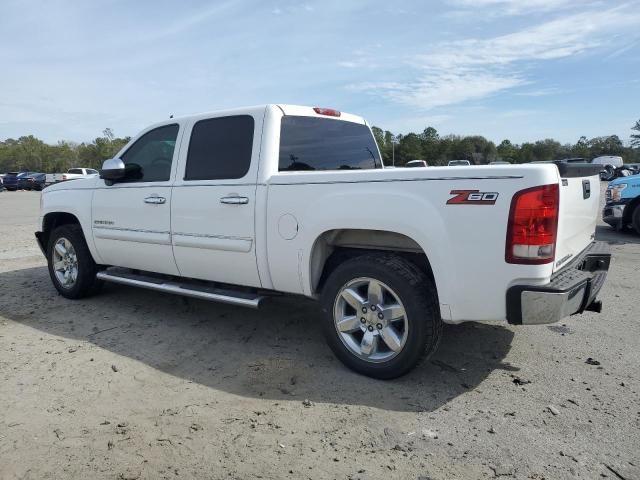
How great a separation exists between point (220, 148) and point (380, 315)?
205 centimetres

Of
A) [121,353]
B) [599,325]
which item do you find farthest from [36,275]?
[599,325]

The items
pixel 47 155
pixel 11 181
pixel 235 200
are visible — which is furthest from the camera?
pixel 47 155

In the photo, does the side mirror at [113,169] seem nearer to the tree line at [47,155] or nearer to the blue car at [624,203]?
the blue car at [624,203]

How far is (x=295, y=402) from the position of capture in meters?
3.28

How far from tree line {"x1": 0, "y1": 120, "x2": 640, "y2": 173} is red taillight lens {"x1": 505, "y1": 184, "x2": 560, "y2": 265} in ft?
166

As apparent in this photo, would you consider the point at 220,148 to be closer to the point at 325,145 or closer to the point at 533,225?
the point at 325,145

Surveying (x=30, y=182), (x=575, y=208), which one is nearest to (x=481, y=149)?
(x=30, y=182)

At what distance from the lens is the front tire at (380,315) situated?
331 centimetres

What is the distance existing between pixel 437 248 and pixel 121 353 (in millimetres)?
2730

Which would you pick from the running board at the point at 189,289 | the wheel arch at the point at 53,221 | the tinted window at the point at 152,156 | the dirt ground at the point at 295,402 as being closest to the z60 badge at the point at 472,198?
the dirt ground at the point at 295,402

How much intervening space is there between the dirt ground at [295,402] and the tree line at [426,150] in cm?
4941

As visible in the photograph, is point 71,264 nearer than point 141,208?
No

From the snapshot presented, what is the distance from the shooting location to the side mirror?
488 centimetres

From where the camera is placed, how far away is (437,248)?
3.14 meters
